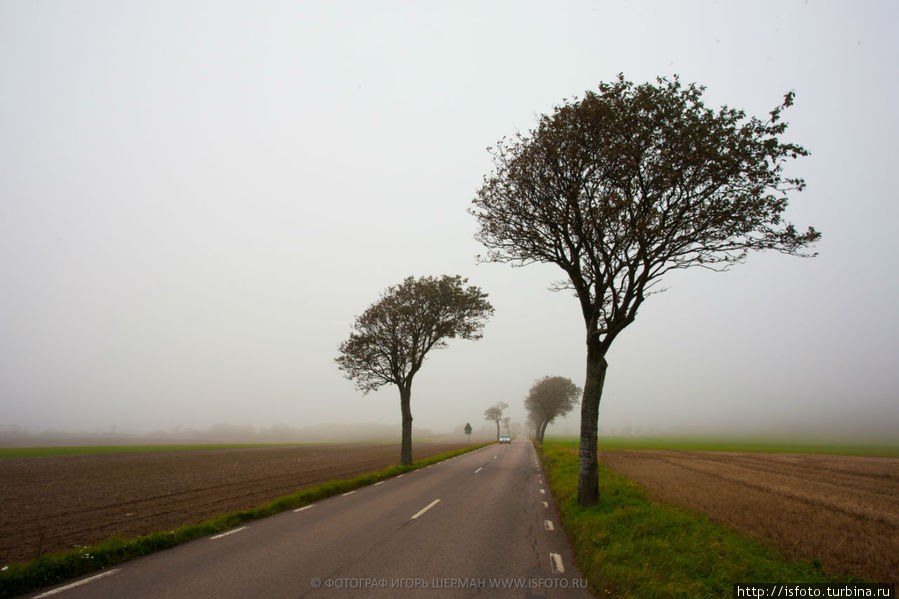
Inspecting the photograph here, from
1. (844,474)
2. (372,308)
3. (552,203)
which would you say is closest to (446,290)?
(372,308)

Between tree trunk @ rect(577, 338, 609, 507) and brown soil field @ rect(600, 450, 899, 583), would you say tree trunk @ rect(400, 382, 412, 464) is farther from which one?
tree trunk @ rect(577, 338, 609, 507)

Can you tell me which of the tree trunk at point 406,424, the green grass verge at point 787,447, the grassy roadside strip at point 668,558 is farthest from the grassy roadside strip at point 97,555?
the green grass verge at point 787,447

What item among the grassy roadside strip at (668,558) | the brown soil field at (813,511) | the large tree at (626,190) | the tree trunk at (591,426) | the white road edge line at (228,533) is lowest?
the brown soil field at (813,511)

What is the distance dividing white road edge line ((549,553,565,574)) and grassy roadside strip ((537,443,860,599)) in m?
0.35

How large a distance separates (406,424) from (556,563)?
21396 mm

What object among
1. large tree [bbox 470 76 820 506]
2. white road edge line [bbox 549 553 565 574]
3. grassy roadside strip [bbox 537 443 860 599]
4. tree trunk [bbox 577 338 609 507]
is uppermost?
large tree [bbox 470 76 820 506]

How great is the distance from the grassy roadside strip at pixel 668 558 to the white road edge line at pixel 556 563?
0.35 meters

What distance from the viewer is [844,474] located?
24.5 meters

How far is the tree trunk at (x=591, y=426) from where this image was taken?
11.8 m

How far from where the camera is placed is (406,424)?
27688 millimetres

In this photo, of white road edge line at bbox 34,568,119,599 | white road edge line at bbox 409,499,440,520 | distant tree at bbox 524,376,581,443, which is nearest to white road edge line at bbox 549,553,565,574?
white road edge line at bbox 409,499,440,520

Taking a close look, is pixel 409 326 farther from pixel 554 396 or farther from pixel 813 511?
pixel 554 396

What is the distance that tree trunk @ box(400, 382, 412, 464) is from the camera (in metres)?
26.6

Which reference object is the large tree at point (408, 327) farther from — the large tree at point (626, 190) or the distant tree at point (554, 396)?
the distant tree at point (554, 396)
